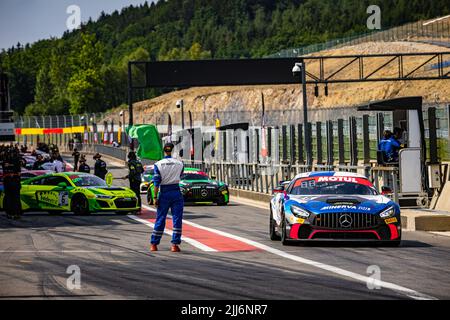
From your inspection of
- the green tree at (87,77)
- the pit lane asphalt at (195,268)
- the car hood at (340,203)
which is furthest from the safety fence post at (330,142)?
the green tree at (87,77)

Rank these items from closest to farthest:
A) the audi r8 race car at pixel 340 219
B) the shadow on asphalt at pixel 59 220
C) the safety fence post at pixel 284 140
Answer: the audi r8 race car at pixel 340 219, the shadow on asphalt at pixel 59 220, the safety fence post at pixel 284 140

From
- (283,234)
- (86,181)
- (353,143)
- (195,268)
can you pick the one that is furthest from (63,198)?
(195,268)

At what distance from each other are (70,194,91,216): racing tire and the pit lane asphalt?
6.35m

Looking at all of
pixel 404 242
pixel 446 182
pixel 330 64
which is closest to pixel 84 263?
pixel 404 242

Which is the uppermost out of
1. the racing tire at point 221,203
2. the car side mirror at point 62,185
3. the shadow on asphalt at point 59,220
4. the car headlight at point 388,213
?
the car headlight at point 388,213

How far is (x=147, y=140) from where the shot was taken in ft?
173

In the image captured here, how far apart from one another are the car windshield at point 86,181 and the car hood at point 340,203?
12827 mm

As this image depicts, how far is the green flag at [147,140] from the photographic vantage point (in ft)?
172

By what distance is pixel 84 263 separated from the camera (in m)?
16.3

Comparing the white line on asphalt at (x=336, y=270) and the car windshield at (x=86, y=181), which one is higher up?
the car windshield at (x=86, y=181)

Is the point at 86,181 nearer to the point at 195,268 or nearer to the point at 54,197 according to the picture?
the point at 54,197

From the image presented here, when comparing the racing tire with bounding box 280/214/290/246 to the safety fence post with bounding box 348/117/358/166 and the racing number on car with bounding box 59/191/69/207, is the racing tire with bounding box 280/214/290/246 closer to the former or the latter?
the safety fence post with bounding box 348/117/358/166

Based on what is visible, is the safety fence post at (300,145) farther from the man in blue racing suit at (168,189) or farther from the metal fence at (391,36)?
the metal fence at (391,36)
